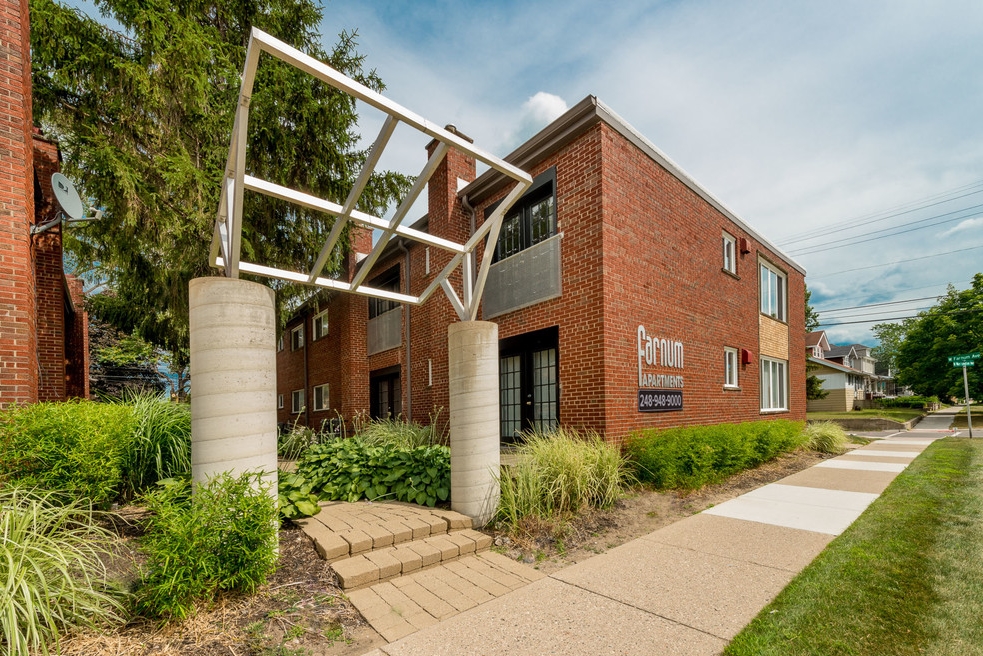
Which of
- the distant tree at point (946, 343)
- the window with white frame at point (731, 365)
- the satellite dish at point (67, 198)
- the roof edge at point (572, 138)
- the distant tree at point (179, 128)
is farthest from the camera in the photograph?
the distant tree at point (946, 343)

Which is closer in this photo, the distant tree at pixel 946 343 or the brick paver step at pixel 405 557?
the brick paver step at pixel 405 557

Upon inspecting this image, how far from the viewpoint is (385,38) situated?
7.21 metres

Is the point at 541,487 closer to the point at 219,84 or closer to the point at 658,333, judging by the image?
the point at 658,333

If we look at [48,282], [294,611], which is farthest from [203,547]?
[48,282]

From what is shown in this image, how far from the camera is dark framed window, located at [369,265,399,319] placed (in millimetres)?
14773

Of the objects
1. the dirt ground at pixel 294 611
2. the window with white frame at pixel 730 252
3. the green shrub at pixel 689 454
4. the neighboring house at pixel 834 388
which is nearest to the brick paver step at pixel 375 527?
the dirt ground at pixel 294 611

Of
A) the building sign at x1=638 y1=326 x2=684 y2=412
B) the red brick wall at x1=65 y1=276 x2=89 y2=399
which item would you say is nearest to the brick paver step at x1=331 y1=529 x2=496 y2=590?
the building sign at x1=638 y1=326 x2=684 y2=412

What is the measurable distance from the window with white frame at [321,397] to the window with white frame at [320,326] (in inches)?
78.0

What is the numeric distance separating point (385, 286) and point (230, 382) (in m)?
12.2

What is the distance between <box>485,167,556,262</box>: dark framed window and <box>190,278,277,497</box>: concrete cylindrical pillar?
618 centimetres

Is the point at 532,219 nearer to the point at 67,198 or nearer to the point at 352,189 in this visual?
the point at 352,189

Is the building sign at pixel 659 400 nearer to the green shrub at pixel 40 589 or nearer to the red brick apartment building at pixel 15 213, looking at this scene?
the green shrub at pixel 40 589

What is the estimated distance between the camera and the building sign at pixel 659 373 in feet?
27.4

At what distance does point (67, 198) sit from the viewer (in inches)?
261
